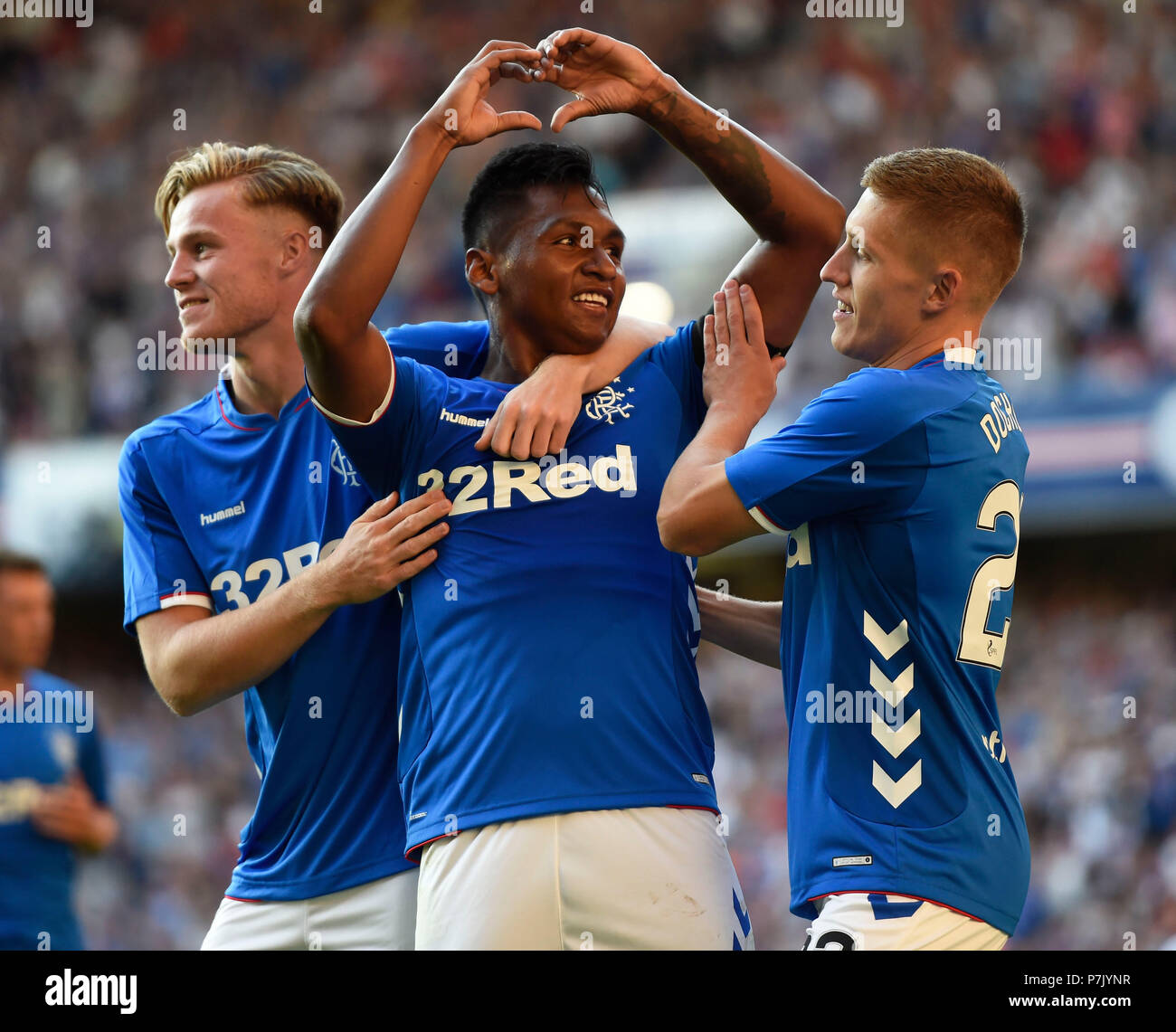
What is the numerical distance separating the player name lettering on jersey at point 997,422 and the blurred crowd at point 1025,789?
581 cm

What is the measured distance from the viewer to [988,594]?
2.99 meters

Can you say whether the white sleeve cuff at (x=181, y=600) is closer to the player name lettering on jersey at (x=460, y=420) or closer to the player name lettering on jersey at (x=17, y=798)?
the player name lettering on jersey at (x=460, y=420)

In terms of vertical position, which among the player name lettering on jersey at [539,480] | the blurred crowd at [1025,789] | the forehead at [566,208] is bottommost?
the blurred crowd at [1025,789]

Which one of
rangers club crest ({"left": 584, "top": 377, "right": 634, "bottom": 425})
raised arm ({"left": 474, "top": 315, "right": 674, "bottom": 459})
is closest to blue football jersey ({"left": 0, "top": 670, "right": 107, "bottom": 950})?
raised arm ({"left": 474, "top": 315, "right": 674, "bottom": 459})

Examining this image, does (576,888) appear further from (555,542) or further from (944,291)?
(944,291)

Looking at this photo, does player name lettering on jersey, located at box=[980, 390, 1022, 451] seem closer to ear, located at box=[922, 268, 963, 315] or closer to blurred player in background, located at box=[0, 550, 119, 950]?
ear, located at box=[922, 268, 963, 315]

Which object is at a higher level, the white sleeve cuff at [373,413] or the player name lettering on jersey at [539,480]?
the white sleeve cuff at [373,413]

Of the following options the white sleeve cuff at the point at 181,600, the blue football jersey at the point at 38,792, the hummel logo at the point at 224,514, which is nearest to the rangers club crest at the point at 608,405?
the hummel logo at the point at 224,514

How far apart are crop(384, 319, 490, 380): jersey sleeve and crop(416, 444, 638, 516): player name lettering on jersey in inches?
21.2

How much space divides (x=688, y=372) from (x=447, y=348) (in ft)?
2.15

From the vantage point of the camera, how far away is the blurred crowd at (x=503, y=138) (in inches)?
441

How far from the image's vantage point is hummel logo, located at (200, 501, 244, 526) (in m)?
3.68

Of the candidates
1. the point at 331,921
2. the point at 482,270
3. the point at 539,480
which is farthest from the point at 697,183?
the point at 331,921
